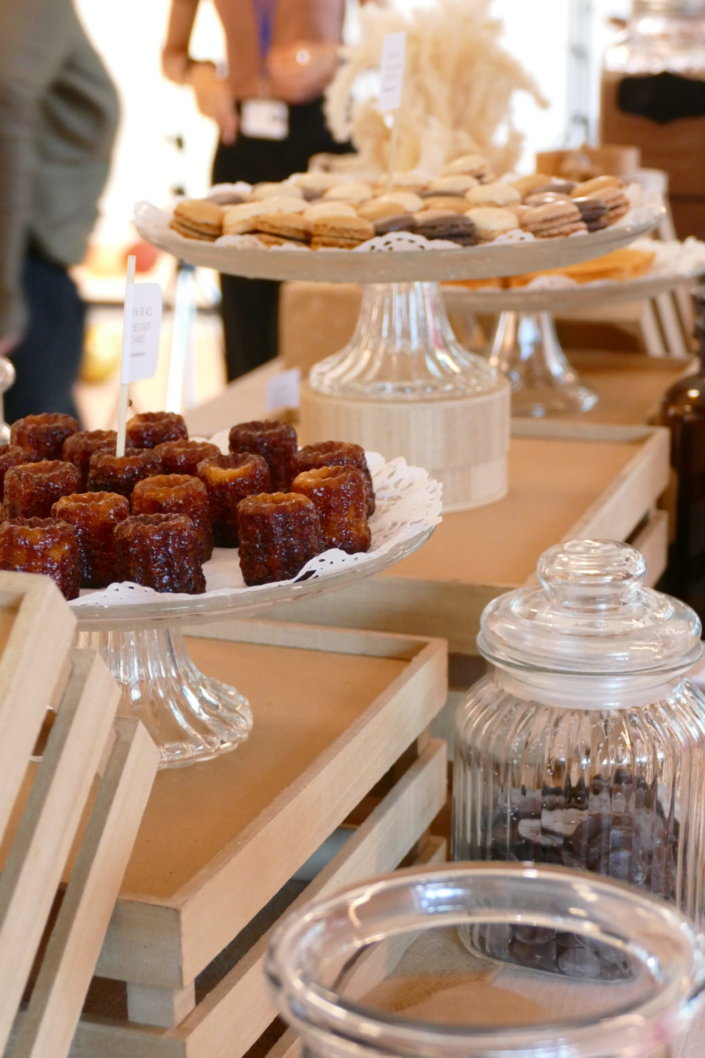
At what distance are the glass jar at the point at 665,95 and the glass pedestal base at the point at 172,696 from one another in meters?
2.17

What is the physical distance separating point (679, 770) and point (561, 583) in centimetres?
15

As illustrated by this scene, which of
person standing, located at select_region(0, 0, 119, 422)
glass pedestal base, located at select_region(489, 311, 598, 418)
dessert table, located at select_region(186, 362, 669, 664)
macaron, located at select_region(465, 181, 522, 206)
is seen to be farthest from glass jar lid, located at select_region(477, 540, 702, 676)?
person standing, located at select_region(0, 0, 119, 422)

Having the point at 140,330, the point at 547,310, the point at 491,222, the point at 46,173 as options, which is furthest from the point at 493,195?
the point at 46,173

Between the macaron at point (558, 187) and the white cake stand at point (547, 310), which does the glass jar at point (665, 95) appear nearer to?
the white cake stand at point (547, 310)

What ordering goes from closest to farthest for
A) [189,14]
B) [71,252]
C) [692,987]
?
[692,987] → [71,252] → [189,14]

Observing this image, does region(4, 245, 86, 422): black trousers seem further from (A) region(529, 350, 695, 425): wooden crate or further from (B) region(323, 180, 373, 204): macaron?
(B) region(323, 180, 373, 204): macaron

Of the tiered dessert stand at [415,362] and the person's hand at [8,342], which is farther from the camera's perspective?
the person's hand at [8,342]

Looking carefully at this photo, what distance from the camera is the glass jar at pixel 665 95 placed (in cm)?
286

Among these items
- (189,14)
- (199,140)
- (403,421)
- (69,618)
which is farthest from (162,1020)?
(199,140)

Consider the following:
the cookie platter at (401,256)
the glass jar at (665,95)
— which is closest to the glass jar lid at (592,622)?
the cookie platter at (401,256)

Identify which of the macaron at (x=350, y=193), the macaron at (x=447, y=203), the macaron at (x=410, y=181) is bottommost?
the macaron at (x=447, y=203)

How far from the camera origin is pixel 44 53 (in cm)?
237

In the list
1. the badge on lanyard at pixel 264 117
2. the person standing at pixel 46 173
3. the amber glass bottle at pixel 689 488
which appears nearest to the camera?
the amber glass bottle at pixel 689 488

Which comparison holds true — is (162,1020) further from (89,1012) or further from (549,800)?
(549,800)
